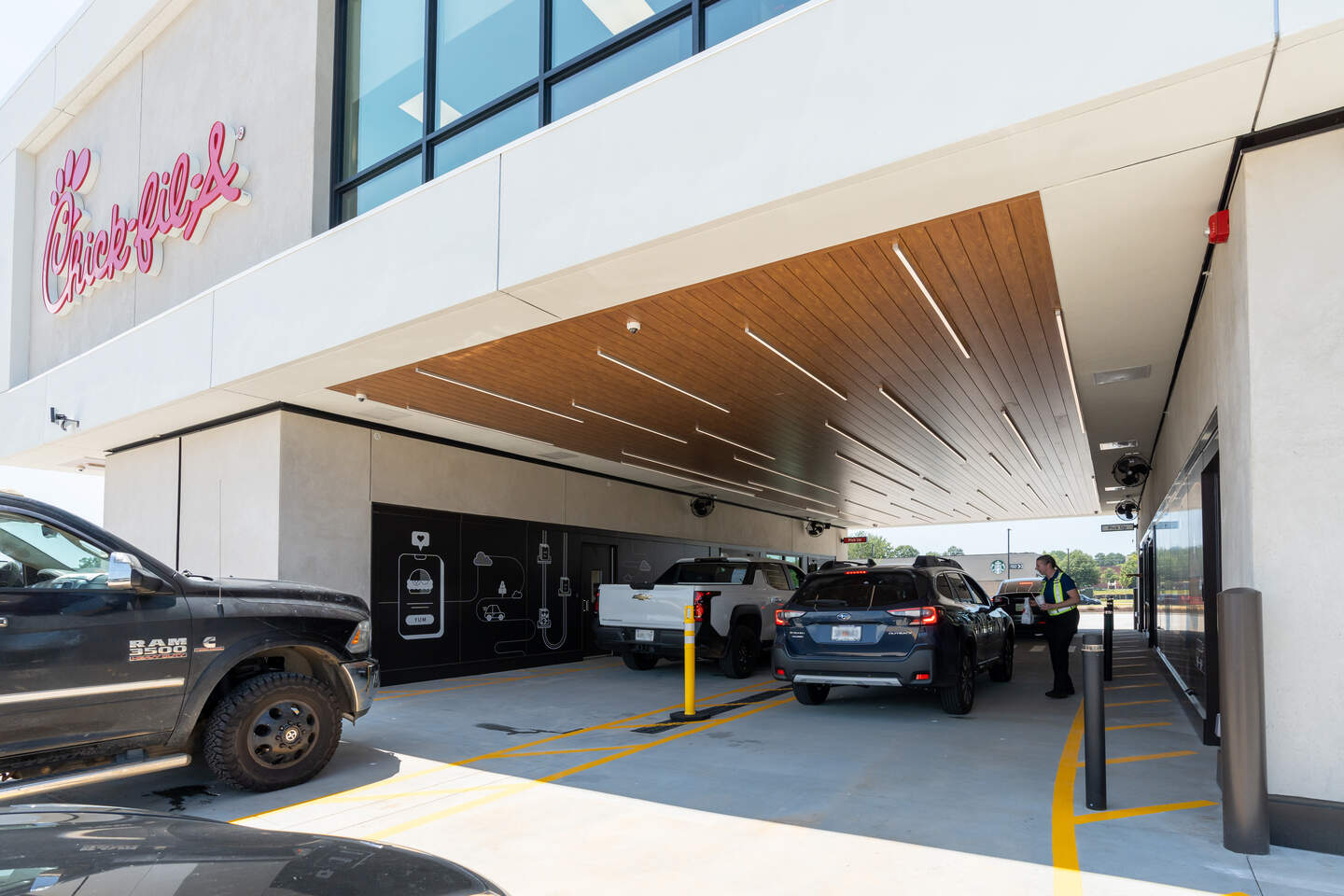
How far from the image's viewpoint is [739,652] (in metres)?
A: 12.8

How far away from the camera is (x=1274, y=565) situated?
4.73 meters

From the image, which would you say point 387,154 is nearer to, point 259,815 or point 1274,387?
point 259,815

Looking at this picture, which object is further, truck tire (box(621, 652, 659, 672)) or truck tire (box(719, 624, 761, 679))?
truck tire (box(621, 652, 659, 672))

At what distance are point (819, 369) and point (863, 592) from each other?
2.82 meters

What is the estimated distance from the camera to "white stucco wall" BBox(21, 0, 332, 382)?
11000 millimetres

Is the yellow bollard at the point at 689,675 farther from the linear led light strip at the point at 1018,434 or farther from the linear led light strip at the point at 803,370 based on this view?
the linear led light strip at the point at 1018,434

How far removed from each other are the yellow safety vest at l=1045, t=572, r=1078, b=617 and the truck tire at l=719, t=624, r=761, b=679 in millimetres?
4293

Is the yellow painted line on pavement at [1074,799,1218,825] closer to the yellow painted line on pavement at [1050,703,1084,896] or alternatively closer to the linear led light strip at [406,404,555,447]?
the yellow painted line on pavement at [1050,703,1084,896]

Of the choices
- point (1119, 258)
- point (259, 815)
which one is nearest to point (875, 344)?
point (1119, 258)

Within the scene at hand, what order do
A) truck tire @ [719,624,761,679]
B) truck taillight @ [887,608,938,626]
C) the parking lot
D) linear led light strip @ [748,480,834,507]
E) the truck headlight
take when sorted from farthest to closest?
linear led light strip @ [748,480,834,507] < truck tire @ [719,624,761,679] < truck taillight @ [887,608,938,626] < the truck headlight < the parking lot

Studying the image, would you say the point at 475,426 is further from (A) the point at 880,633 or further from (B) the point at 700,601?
(A) the point at 880,633

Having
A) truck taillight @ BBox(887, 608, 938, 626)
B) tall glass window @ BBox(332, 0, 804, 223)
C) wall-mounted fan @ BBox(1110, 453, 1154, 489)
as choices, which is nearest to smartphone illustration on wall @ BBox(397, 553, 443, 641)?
tall glass window @ BBox(332, 0, 804, 223)

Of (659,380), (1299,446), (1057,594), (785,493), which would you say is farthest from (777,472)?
(1299,446)

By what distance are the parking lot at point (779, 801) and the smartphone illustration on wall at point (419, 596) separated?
11.0 ft
